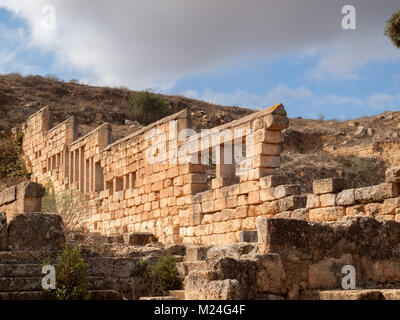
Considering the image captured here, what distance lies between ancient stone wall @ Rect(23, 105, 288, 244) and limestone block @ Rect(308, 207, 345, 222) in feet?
4.33

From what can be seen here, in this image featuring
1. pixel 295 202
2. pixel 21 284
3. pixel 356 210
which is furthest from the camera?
pixel 295 202

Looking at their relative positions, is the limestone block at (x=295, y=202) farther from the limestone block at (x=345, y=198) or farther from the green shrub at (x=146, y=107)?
the green shrub at (x=146, y=107)

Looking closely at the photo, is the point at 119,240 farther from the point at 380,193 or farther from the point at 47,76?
the point at 47,76

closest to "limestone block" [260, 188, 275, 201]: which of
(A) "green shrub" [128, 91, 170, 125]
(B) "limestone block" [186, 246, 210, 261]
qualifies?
(B) "limestone block" [186, 246, 210, 261]

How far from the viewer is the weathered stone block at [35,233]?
7617 mm

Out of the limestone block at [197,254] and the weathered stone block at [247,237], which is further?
the weathered stone block at [247,237]

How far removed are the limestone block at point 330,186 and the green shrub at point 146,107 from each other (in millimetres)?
22189

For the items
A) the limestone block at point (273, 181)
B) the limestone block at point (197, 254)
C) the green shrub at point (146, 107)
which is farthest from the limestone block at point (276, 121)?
the green shrub at point (146, 107)

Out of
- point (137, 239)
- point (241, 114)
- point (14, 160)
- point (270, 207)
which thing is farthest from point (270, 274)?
point (241, 114)

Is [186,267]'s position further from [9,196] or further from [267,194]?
[9,196]

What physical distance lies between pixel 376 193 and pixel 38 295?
5585mm

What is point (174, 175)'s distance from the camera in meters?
14.4
